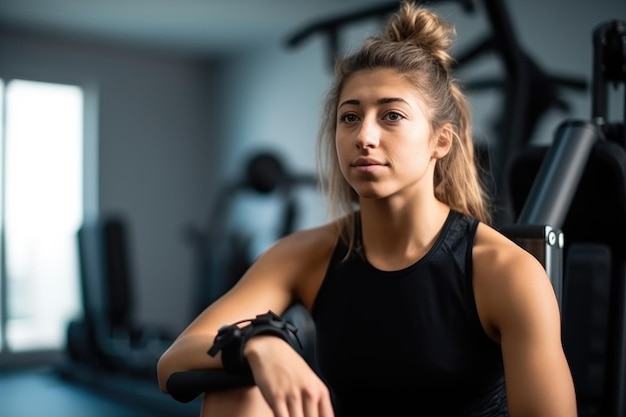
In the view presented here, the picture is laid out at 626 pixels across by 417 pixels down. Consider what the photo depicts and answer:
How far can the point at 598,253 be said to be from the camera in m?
1.40

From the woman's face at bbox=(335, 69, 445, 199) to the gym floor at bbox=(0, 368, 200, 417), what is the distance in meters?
1.67

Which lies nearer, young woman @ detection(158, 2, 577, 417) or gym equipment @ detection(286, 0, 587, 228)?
young woman @ detection(158, 2, 577, 417)

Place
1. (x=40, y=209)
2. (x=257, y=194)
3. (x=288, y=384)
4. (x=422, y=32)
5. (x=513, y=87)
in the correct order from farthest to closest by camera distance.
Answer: (x=40, y=209), (x=257, y=194), (x=513, y=87), (x=422, y=32), (x=288, y=384)

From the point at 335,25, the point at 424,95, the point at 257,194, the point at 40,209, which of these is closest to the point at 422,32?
the point at 424,95

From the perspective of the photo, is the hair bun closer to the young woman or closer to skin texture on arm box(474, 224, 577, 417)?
the young woman

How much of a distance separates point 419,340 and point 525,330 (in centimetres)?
14

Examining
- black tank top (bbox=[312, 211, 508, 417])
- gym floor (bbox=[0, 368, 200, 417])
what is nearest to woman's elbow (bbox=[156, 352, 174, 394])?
black tank top (bbox=[312, 211, 508, 417])

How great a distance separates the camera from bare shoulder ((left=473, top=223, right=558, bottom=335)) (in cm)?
88

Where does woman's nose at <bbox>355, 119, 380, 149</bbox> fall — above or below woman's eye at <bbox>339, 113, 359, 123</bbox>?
below

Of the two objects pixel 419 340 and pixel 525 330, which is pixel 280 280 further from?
pixel 525 330

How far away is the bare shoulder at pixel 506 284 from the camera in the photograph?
88 cm

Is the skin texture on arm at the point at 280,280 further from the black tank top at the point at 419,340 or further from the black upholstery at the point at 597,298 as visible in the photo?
the black upholstery at the point at 597,298

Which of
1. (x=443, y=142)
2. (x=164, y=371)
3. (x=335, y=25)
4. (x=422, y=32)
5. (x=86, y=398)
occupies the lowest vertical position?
(x=86, y=398)

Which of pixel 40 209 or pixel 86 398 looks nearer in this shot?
pixel 86 398
